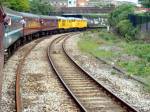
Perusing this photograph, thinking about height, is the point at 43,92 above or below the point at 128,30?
above

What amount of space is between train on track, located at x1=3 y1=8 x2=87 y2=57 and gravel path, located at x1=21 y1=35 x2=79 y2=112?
6383 millimetres

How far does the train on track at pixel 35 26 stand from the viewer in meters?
27.7

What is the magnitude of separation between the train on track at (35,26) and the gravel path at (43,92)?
638 centimetres

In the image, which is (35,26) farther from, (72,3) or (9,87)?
(72,3)

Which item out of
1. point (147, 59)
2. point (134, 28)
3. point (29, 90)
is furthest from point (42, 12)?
point (29, 90)

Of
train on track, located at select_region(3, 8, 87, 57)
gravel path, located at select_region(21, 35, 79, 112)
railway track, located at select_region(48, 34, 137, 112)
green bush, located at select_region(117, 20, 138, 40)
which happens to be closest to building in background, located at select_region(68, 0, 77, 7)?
train on track, located at select_region(3, 8, 87, 57)

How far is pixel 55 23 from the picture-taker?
205 feet

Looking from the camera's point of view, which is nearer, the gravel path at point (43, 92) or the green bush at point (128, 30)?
the gravel path at point (43, 92)

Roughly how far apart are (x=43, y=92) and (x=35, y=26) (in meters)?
30.6

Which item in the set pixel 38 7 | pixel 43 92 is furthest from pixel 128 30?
pixel 38 7

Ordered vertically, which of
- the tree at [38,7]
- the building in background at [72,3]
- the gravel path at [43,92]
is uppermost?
the gravel path at [43,92]

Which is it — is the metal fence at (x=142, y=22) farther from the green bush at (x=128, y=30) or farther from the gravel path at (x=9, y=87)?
the gravel path at (x=9, y=87)

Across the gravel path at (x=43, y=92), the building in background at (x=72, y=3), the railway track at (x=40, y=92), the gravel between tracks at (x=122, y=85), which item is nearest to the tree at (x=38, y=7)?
the gravel between tracks at (x=122, y=85)

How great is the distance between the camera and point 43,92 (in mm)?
14727
